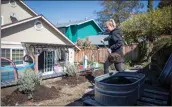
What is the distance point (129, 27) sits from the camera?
636 inches

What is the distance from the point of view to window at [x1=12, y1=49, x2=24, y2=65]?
9.95m

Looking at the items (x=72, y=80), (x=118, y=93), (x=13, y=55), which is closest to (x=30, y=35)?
(x=13, y=55)

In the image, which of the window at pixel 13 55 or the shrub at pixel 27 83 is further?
the window at pixel 13 55

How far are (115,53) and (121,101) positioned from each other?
7.89 ft

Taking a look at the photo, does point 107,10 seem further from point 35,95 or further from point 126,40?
point 35,95

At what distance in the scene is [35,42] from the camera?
444 inches

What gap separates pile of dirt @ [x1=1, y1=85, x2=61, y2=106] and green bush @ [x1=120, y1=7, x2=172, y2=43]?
1058 centimetres

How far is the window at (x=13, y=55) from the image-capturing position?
31.0 ft

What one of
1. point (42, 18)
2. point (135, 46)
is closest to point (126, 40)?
point (135, 46)

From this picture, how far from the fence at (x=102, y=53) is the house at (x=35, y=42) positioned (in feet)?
16.1

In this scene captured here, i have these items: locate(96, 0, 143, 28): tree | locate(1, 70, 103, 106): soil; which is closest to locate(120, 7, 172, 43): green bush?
locate(1, 70, 103, 106): soil

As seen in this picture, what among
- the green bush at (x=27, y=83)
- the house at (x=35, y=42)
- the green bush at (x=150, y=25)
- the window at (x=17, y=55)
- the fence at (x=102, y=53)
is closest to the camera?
the green bush at (x=27, y=83)

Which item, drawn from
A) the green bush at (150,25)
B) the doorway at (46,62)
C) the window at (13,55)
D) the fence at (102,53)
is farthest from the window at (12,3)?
the green bush at (150,25)

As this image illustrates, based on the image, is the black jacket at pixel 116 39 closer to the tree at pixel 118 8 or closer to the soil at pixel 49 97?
the soil at pixel 49 97
